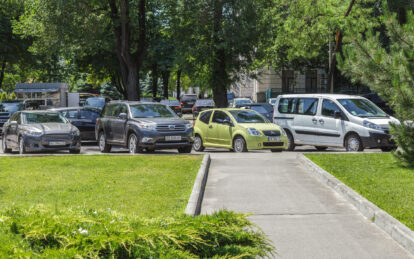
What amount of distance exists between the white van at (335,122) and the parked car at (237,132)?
893 mm

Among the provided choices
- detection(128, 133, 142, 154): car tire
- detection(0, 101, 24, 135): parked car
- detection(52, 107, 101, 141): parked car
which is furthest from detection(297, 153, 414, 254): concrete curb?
detection(0, 101, 24, 135): parked car

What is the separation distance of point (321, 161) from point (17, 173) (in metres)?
7.01

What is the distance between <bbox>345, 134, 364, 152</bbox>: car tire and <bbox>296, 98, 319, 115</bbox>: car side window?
5.38ft

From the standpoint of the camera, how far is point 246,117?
19.8 metres

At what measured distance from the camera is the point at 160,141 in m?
18.3

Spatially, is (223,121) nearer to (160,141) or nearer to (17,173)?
(160,141)

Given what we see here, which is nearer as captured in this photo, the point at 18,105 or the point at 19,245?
the point at 19,245

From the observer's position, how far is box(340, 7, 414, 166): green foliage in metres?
10.8

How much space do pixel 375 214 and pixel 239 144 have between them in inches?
451

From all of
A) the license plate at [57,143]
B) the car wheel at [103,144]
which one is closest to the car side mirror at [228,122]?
the car wheel at [103,144]

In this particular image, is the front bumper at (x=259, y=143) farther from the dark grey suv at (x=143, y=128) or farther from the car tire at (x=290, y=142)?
the dark grey suv at (x=143, y=128)

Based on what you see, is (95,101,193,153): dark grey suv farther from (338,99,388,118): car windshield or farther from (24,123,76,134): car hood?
(338,99,388,118): car windshield

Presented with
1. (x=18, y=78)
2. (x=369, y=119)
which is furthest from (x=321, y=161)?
(x=18, y=78)

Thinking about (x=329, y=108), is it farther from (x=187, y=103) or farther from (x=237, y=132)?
(x=187, y=103)
